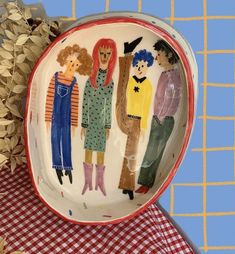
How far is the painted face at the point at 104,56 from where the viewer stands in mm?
941

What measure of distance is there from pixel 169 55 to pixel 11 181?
402 millimetres

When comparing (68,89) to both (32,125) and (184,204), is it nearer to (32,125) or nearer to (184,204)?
(32,125)

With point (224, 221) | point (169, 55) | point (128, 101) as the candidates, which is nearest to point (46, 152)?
point (128, 101)

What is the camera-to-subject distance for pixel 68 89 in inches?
38.6

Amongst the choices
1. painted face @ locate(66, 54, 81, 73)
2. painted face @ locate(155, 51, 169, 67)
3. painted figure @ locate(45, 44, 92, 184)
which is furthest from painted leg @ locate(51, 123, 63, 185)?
painted face @ locate(155, 51, 169, 67)

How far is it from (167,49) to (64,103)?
8.4 inches

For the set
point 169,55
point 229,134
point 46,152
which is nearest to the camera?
point 169,55

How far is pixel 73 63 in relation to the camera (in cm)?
96

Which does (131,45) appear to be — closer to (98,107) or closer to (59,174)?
(98,107)

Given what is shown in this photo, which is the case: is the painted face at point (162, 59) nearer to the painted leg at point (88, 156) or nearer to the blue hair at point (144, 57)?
the blue hair at point (144, 57)

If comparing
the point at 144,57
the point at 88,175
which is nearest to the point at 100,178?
the point at 88,175

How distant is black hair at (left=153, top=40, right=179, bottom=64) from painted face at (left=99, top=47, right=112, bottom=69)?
3.2 inches

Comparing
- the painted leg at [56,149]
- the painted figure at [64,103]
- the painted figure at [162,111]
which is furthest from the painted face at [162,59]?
the painted leg at [56,149]

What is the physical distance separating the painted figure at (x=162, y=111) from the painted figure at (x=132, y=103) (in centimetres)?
2
